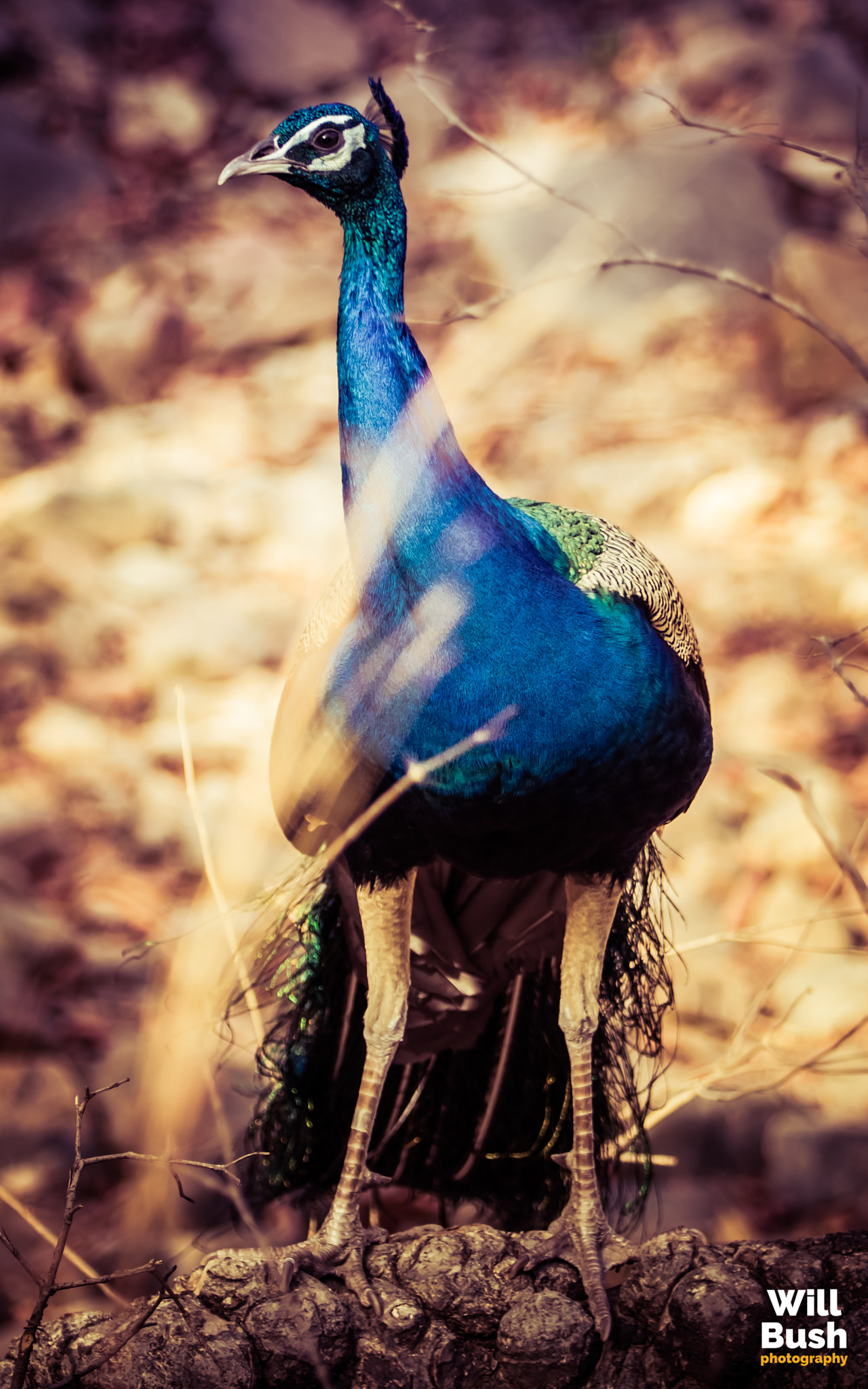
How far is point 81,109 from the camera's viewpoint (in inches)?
305

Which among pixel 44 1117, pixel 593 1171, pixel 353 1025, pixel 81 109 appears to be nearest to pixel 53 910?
pixel 44 1117

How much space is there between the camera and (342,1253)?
6.36ft

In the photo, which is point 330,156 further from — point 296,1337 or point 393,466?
point 296,1337

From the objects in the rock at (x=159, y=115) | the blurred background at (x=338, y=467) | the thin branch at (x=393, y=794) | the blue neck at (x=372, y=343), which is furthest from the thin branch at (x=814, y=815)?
the rock at (x=159, y=115)

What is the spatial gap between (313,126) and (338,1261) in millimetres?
1734

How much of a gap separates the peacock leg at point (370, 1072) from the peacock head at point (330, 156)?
1.05 m

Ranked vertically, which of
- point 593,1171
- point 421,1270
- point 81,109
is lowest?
point 421,1270

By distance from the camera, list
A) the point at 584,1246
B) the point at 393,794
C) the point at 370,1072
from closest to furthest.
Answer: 1. the point at 393,794
2. the point at 584,1246
3. the point at 370,1072

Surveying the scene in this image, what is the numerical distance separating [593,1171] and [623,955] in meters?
0.44

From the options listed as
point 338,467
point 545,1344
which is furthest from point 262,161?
point 338,467

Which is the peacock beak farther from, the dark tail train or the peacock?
the dark tail train

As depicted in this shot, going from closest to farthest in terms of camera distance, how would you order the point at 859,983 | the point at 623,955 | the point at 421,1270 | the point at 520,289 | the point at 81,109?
the point at 520,289 → the point at 421,1270 → the point at 623,955 → the point at 859,983 → the point at 81,109

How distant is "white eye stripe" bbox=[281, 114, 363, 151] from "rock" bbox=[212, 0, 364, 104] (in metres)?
6.87

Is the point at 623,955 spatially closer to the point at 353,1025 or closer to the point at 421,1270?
the point at 353,1025
